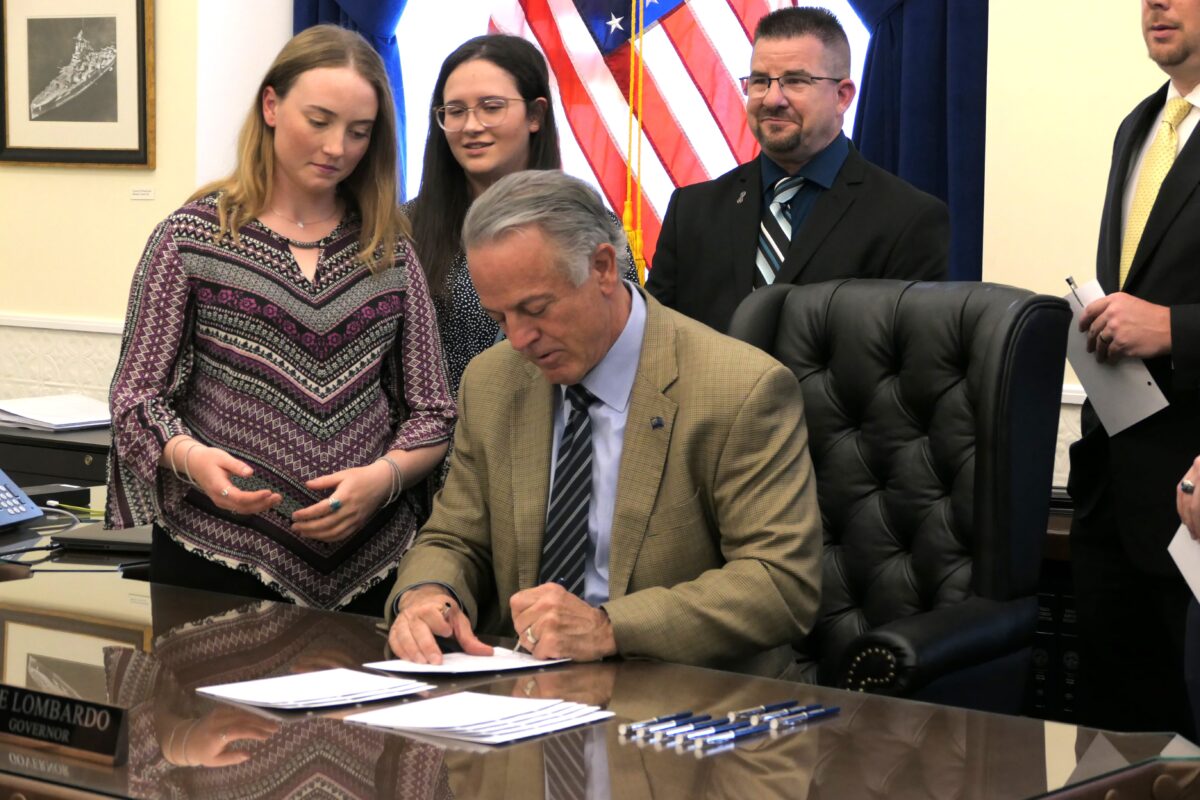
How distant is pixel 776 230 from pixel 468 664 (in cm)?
164

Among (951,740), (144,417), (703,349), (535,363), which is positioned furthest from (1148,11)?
(144,417)

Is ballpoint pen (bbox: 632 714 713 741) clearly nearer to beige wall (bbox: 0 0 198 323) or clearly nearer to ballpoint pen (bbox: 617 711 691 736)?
ballpoint pen (bbox: 617 711 691 736)

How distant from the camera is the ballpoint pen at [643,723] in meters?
1.69

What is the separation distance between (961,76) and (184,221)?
2.73 metres

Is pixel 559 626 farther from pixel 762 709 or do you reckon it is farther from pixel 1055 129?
pixel 1055 129

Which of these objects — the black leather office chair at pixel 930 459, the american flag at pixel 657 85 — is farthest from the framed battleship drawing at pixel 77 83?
the black leather office chair at pixel 930 459

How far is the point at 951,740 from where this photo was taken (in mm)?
1676

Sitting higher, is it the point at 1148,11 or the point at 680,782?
the point at 1148,11

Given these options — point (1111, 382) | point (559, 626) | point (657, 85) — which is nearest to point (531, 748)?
point (559, 626)

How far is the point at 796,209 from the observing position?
3.38 m

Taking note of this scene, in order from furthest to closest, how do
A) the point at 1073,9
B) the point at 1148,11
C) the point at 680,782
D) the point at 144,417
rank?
the point at 1073,9 → the point at 1148,11 → the point at 144,417 → the point at 680,782

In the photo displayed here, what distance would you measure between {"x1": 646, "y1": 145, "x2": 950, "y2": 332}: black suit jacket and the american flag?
1.93 m

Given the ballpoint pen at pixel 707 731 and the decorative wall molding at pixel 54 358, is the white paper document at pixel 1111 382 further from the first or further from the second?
the decorative wall molding at pixel 54 358

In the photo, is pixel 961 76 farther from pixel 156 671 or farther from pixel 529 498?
pixel 156 671
